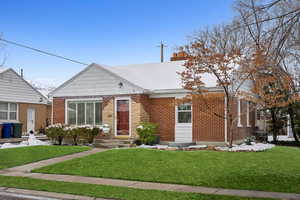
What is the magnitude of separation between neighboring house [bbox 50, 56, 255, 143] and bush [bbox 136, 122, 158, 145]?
746 millimetres

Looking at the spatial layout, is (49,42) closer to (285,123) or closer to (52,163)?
(52,163)

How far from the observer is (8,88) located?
27797 millimetres

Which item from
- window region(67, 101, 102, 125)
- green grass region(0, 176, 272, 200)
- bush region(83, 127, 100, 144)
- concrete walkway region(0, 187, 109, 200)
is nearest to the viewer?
green grass region(0, 176, 272, 200)

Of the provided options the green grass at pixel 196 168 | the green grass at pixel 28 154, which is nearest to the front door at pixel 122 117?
the green grass at pixel 28 154

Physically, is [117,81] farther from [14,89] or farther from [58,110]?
[14,89]

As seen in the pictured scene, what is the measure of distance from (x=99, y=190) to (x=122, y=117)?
11.3 m

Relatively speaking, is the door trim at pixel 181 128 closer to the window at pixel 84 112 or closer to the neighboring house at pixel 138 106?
the neighboring house at pixel 138 106

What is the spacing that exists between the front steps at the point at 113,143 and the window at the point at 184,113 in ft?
9.65

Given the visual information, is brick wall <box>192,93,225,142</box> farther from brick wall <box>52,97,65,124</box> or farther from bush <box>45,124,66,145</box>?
brick wall <box>52,97,65,124</box>

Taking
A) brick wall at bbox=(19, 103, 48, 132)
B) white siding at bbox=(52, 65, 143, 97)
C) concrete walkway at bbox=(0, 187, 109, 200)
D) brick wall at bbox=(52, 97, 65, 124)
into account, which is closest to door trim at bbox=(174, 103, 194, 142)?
→ white siding at bbox=(52, 65, 143, 97)

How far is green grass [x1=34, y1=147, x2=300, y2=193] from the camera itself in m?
9.37

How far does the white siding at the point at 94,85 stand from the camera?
20.0 metres

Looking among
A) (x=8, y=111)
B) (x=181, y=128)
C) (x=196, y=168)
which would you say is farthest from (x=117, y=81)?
(x=8, y=111)

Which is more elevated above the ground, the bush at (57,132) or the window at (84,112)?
Result: the window at (84,112)
